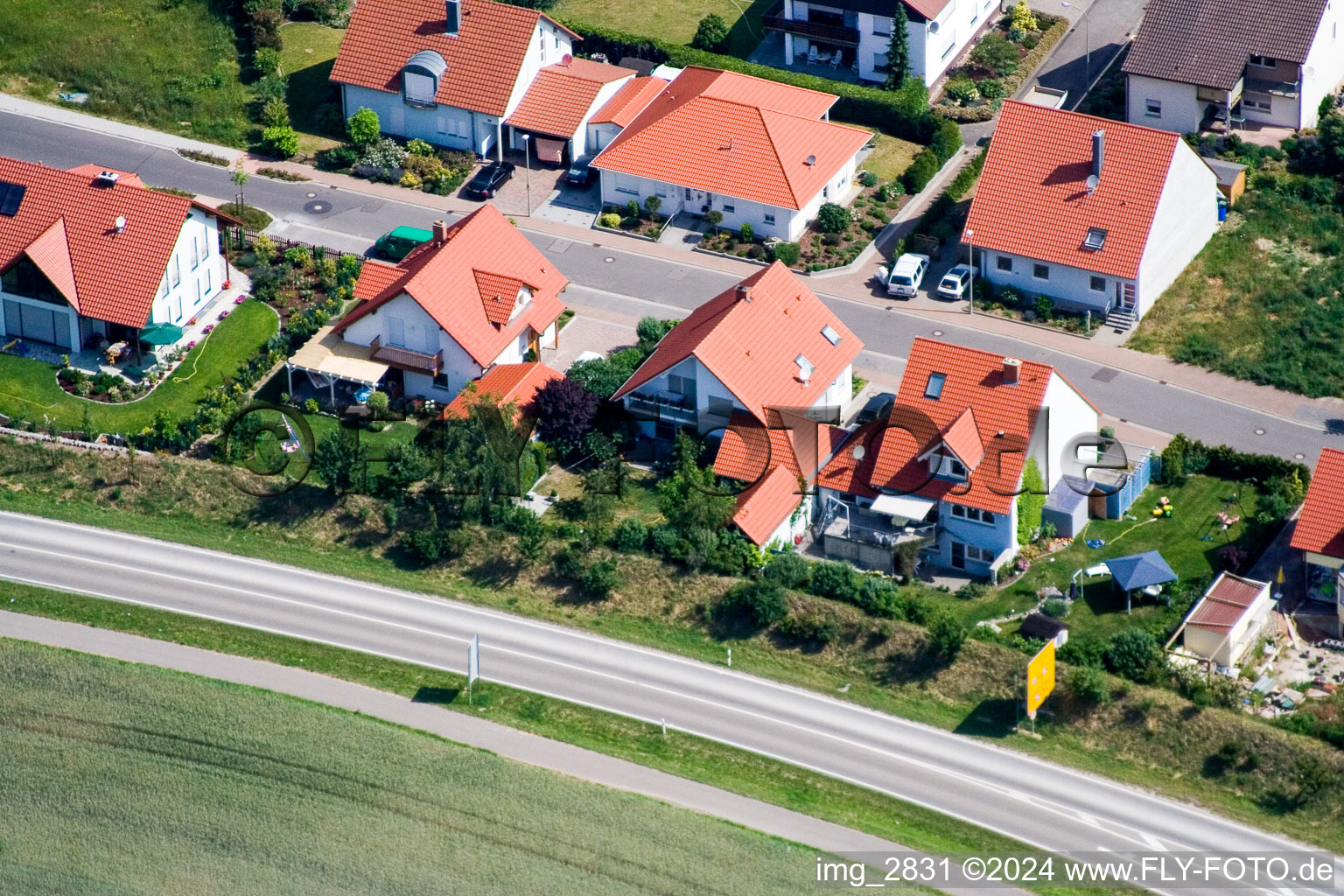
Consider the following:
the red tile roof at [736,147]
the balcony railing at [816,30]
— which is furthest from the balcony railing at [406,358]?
the balcony railing at [816,30]

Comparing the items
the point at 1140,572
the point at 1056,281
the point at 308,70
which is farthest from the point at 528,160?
the point at 1140,572

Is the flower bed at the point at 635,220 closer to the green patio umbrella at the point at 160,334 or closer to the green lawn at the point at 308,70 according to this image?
the green lawn at the point at 308,70

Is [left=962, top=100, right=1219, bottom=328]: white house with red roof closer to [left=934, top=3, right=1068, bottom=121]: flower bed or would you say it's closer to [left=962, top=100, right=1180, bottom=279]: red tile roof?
[left=962, top=100, right=1180, bottom=279]: red tile roof

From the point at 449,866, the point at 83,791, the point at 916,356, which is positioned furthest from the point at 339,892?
the point at 916,356

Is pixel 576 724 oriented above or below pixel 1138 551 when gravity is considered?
below

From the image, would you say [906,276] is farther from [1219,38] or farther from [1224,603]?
[1224,603]

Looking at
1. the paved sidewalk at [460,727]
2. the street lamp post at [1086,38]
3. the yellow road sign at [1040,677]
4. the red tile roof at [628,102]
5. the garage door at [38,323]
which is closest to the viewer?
the paved sidewalk at [460,727]
